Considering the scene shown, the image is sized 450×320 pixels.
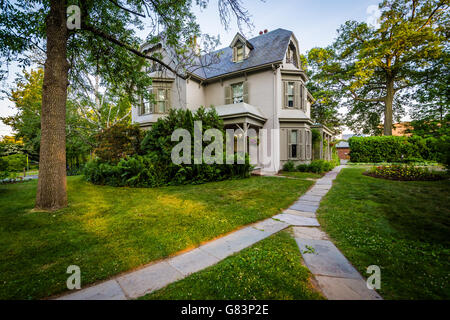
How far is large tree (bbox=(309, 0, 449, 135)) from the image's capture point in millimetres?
14516

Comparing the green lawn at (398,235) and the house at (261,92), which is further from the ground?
the house at (261,92)

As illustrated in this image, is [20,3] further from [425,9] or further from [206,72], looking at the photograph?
[425,9]

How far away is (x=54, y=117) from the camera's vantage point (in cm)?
411

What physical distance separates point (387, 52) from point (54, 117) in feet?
74.5

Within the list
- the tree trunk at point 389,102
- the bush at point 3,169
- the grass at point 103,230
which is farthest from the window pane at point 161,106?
the tree trunk at point 389,102

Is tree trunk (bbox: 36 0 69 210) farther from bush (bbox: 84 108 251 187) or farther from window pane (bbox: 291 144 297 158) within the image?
window pane (bbox: 291 144 297 158)

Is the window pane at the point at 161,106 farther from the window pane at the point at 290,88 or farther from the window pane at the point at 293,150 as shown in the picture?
the window pane at the point at 293,150

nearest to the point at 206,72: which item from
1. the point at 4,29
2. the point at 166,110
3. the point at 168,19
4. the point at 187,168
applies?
the point at 166,110

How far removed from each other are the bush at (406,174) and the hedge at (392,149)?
7.89m

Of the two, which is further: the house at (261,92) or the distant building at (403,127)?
the house at (261,92)

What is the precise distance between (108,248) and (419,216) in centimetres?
591

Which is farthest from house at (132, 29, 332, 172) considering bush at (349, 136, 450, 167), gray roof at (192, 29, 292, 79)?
bush at (349, 136, 450, 167)

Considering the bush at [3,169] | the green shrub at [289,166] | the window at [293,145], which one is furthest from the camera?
the window at [293,145]

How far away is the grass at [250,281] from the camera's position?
66.6 inches
